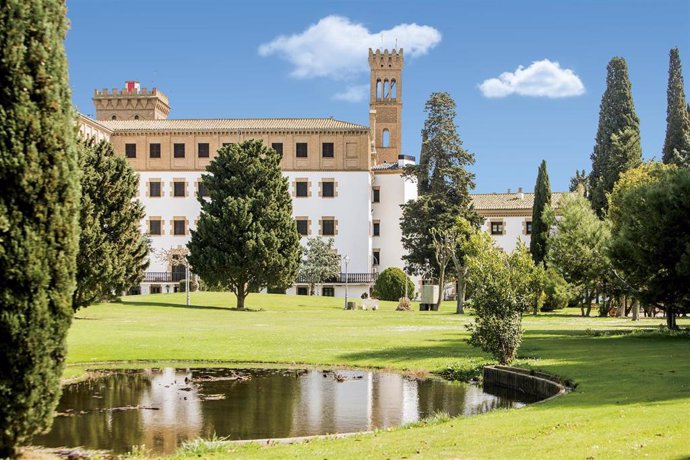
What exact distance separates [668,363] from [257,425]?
360 inches

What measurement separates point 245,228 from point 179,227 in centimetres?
2478

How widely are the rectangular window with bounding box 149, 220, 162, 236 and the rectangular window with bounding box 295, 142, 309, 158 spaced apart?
13.5 meters

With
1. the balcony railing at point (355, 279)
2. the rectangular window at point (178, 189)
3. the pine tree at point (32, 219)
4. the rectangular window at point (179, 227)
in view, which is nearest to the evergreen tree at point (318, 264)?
the balcony railing at point (355, 279)

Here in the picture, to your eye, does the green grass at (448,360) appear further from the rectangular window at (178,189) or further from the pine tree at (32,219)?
the rectangular window at (178,189)

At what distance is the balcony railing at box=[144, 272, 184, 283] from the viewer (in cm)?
7325

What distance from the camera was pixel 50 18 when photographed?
1019 centimetres

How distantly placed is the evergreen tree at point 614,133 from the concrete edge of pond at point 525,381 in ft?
162

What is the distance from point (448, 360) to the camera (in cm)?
2216

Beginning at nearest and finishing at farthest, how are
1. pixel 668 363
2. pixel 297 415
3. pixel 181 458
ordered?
pixel 181 458
pixel 297 415
pixel 668 363

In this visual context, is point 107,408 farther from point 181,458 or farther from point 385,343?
point 385,343

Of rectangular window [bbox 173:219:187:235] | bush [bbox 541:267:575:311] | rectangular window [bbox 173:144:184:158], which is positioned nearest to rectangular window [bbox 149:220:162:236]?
rectangular window [bbox 173:219:187:235]

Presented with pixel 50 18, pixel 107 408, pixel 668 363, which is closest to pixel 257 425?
pixel 107 408

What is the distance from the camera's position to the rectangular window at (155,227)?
7500 centimetres

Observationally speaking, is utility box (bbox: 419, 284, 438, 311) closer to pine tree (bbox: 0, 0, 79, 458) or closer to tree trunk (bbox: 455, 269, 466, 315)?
tree trunk (bbox: 455, 269, 466, 315)
